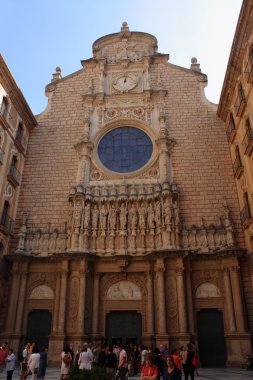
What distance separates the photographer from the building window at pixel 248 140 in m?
16.1

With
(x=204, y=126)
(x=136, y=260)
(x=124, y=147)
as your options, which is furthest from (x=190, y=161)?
(x=136, y=260)

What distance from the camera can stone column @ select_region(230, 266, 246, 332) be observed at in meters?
15.7

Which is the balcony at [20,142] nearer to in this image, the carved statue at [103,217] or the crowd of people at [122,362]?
the carved statue at [103,217]

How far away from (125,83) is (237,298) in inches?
608

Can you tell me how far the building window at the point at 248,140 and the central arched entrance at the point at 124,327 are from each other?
9.62m

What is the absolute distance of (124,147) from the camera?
21797 mm

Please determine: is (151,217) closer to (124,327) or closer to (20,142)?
(124,327)

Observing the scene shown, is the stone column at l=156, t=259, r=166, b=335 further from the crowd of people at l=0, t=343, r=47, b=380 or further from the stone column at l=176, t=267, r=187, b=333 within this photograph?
the crowd of people at l=0, t=343, r=47, b=380

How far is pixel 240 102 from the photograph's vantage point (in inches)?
692

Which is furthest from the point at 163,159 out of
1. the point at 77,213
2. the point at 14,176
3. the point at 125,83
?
the point at 14,176

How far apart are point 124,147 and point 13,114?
6.90 m

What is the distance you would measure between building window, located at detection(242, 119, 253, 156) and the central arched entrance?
9618mm

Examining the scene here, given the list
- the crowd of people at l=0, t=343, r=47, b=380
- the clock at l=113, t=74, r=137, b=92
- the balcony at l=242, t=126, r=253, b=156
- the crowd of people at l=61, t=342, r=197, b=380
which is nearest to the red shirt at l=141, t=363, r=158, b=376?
the crowd of people at l=61, t=342, r=197, b=380

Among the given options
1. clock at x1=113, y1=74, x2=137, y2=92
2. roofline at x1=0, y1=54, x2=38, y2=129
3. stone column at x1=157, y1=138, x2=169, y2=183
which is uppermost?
clock at x1=113, y1=74, x2=137, y2=92
